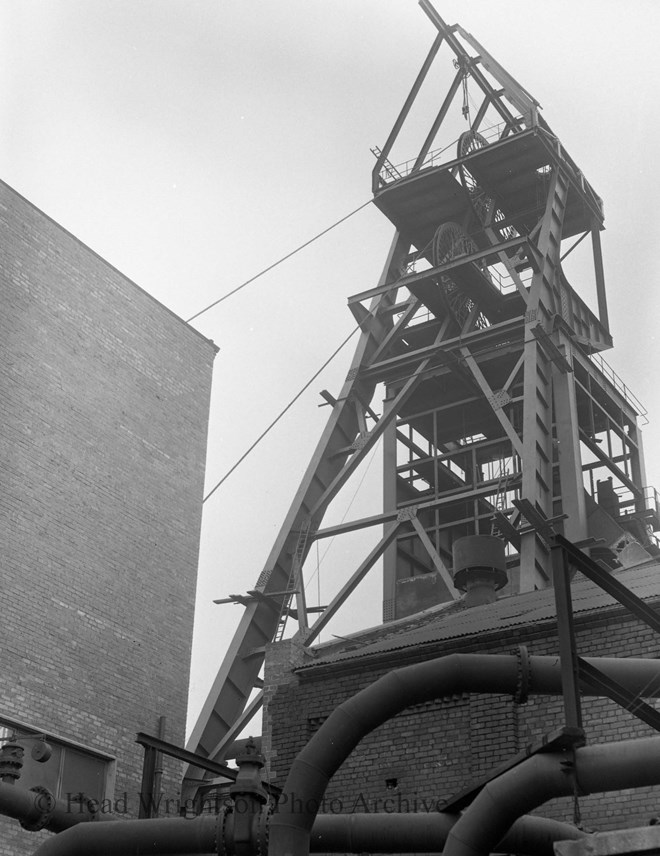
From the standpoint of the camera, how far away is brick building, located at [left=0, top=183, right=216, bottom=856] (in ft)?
51.7

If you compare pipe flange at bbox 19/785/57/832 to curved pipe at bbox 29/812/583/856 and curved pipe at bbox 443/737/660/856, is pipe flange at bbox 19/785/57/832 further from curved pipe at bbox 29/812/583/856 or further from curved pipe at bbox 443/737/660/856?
curved pipe at bbox 443/737/660/856

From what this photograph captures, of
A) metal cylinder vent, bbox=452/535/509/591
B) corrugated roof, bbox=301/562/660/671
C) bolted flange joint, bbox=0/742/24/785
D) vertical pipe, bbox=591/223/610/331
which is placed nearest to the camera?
bolted flange joint, bbox=0/742/24/785

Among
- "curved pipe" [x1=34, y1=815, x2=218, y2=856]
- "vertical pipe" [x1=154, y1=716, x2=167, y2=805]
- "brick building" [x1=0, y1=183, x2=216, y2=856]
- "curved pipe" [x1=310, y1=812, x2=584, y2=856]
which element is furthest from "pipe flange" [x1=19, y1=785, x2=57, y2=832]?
"vertical pipe" [x1=154, y1=716, x2=167, y2=805]

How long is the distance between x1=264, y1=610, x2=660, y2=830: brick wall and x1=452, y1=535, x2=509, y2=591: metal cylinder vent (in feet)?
10.0

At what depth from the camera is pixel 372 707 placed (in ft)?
25.7

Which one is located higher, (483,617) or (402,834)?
(483,617)

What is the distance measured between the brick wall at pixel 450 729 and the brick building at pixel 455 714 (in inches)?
0.4

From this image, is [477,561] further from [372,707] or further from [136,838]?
[372,707]

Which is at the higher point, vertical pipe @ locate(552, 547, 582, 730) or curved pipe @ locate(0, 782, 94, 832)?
vertical pipe @ locate(552, 547, 582, 730)

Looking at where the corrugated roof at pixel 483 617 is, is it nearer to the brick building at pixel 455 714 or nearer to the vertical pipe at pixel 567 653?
the brick building at pixel 455 714

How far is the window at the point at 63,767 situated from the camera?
48.9 ft

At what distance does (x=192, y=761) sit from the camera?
11.0 m

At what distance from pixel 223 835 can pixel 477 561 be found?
8231 mm

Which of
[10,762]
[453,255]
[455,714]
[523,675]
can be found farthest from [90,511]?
[523,675]
